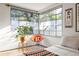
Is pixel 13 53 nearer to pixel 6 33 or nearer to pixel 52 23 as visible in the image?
pixel 6 33

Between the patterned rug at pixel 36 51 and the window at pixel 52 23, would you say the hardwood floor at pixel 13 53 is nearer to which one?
the patterned rug at pixel 36 51

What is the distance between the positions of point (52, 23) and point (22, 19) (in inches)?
17.0

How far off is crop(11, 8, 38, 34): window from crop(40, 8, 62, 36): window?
4.1 inches

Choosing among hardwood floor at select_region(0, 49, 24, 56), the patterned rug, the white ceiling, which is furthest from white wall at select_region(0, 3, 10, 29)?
the patterned rug

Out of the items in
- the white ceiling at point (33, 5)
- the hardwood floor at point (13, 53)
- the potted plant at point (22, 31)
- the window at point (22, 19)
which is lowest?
the hardwood floor at point (13, 53)

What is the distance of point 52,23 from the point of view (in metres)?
1.34

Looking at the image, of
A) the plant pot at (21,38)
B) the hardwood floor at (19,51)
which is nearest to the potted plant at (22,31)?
the plant pot at (21,38)

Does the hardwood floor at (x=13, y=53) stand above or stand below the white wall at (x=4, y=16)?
below

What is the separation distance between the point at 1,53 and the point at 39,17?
0.72 meters

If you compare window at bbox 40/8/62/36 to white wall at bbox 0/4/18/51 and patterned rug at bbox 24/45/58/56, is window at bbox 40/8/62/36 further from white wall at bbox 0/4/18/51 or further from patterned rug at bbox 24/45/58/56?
white wall at bbox 0/4/18/51

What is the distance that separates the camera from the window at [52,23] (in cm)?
132

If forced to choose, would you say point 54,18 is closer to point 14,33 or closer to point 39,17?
point 39,17

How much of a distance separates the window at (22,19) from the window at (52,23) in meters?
0.10

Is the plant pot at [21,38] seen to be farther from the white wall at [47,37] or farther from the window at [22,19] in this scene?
the white wall at [47,37]
